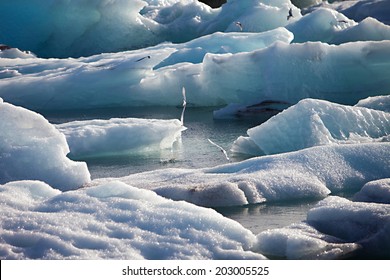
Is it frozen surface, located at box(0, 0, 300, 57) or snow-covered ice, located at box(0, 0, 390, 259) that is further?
frozen surface, located at box(0, 0, 300, 57)

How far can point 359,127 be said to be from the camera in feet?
22.7

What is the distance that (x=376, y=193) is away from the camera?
458cm

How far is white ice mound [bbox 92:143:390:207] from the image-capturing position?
4.90 m

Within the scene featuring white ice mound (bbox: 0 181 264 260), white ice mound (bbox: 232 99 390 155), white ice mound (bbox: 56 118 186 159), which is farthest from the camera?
white ice mound (bbox: 56 118 186 159)

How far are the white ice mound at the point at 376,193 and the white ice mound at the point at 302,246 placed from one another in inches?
26.3

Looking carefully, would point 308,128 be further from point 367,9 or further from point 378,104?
point 367,9

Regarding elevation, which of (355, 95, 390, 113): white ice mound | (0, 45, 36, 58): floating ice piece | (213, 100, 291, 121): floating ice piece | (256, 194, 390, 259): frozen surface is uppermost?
(256, 194, 390, 259): frozen surface

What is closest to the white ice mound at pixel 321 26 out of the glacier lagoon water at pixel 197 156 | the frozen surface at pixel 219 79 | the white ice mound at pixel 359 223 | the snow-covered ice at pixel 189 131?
the snow-covered ice at pixel 189 131

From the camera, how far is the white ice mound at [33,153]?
532 centimetres

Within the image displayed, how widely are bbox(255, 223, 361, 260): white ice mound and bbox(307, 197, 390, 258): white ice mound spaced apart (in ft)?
0.26

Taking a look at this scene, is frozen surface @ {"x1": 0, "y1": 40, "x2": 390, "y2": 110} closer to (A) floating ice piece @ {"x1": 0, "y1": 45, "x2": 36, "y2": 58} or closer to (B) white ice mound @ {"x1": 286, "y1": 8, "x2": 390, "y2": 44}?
(B) white ice mound @ {"x1": 286, "y1": 8, "x2": 390, "y2": 44}

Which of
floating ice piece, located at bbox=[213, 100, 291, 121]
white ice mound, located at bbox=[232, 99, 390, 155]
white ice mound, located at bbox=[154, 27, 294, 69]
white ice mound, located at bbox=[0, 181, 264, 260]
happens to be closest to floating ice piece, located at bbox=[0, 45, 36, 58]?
white ice mound, located at bbox=[154, 27, 294, 69]

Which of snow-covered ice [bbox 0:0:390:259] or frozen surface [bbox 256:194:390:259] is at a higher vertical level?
frozen surface [bbox 256:194:390:259]

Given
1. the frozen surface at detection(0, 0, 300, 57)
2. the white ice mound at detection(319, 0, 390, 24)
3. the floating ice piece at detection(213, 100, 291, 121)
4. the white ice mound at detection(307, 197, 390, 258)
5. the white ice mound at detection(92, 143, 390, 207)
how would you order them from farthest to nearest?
the white ice mound at detection(319, 0, 390, 24)
the frozen surface at detection(0, 0, 300, 57)
the floating ice piece at detection(213, 100, 291, 121)
the white ice mound at detection(92, 143, 390, 207)
the white ice mound at detection(307, 197, 390, 258)
